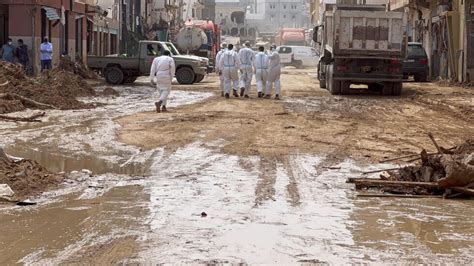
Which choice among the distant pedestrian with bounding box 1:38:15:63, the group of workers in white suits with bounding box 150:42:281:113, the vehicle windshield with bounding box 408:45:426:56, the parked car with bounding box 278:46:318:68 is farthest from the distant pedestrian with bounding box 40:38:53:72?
the parked car with bounding box 278:46:318:68

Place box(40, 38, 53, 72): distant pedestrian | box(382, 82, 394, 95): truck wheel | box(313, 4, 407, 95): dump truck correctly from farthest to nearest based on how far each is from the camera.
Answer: box(40, 38, 53, 72): distant pedestrian, box(382, 82, 394, 95): truck wheel, box(313, 4, 407, 95): dump truck

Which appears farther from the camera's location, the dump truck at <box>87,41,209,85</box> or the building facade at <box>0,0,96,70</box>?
the building facade at <box>0,0,96,70</box>

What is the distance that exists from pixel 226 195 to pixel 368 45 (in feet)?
55.5

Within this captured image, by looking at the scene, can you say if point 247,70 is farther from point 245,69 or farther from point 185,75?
point 185,75

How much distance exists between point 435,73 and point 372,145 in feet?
85.7

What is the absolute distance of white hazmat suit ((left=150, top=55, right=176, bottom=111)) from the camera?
767 inches

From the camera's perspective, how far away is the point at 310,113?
63.1 feet

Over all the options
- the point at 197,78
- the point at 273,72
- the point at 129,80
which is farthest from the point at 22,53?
the point at 273,72

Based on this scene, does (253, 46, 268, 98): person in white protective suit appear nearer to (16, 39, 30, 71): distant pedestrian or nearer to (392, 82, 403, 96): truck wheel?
(392, 82, 403, 96): truck wheel

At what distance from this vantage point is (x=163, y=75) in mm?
19500

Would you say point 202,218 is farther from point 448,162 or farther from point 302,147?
point 302,147

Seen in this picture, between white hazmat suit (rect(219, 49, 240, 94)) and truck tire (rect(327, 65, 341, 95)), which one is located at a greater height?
white hazmat suit (rect(219, 49, 240, 94))

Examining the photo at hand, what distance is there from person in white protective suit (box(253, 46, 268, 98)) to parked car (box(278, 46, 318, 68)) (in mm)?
35227

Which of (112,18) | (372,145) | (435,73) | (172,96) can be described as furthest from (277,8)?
(372,145)
